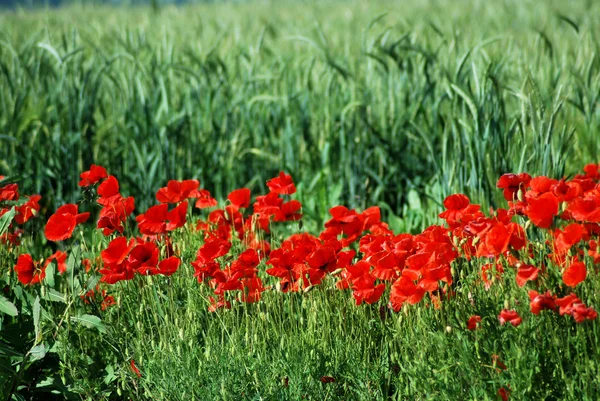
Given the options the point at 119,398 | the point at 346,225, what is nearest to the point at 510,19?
the point at 346,225

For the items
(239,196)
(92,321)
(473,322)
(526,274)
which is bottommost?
(92,321)

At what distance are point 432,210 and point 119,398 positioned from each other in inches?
59.0

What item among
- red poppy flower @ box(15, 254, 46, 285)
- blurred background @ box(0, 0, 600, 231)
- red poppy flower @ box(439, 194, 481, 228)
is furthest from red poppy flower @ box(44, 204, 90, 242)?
blurred background @ box(0, 0, 600, 231)

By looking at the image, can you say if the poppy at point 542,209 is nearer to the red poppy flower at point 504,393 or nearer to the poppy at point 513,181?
the poppy at point 513,181

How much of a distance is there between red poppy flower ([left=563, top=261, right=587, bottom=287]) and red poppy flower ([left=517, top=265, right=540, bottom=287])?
0.07 metres

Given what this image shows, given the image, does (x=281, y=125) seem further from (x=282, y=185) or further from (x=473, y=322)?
(x=473, y=322)

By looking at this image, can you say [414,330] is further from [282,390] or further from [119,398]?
[119,398]

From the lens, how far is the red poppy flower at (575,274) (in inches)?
61.2

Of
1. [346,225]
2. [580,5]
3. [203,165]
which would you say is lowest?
[346,225]

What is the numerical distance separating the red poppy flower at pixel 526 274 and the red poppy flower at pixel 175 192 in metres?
1.02

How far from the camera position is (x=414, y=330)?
178cm

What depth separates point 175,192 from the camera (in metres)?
2.21

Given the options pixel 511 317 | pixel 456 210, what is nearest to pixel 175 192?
pixel 456 210

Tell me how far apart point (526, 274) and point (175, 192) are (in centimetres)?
109
